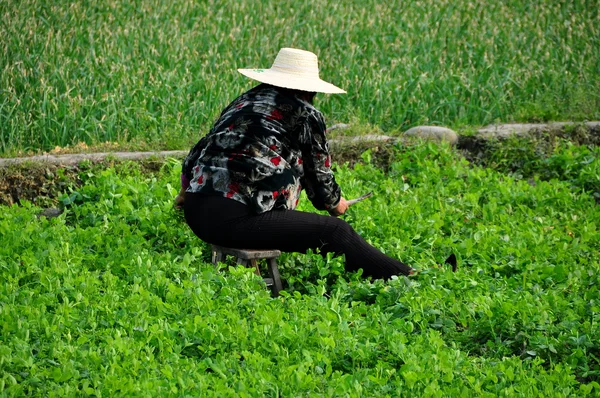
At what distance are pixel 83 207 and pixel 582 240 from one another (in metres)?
3.40

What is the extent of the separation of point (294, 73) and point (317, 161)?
0.54m

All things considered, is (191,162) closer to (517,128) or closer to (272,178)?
(272,178)

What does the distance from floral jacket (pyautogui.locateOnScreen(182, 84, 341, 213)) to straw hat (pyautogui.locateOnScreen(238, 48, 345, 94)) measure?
0.27 feet

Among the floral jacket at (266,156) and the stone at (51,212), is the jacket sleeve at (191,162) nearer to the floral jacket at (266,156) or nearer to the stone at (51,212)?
the floral jacket at (266,156)

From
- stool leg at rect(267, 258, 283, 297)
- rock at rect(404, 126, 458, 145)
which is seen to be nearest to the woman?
stool leg at rect(267, 258, 283, 297)

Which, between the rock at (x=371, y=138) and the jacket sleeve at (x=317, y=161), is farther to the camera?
the rock at (x=371, y=138)

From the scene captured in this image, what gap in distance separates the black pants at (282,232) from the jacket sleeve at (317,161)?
16 cm

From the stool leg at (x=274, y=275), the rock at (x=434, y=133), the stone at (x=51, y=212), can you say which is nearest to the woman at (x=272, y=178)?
the stool leg at (x=274, y=275)

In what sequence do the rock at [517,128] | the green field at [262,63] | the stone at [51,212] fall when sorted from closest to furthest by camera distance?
the stone at [51,212]
the green field at [262,63]
the rock at [517,128]

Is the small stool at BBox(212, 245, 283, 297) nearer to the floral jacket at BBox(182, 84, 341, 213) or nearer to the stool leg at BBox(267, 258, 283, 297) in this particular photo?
the stool leg at BBox(267, 258, 283, 297)

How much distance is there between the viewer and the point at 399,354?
4.25 m

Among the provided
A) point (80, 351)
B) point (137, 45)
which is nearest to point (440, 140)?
point (137, 45)

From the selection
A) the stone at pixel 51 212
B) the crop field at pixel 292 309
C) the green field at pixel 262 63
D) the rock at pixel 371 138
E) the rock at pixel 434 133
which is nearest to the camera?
the crop field at pixel 292 309

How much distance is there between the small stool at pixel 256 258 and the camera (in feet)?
17.3
